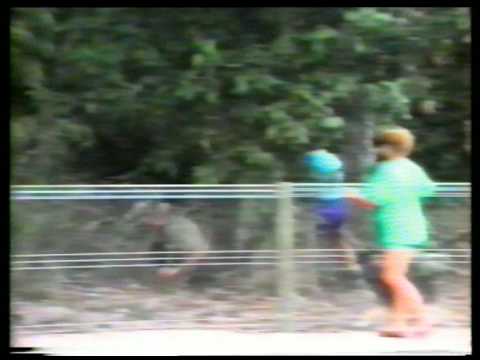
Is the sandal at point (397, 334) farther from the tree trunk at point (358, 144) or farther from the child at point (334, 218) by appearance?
the tree trunk at point (358, 144)

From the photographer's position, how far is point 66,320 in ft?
15.2

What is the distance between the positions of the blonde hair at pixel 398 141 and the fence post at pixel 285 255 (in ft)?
2.51

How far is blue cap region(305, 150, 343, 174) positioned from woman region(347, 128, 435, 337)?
43 cm

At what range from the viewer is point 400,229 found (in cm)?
458

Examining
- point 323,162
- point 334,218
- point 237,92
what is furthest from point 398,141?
point 237,92

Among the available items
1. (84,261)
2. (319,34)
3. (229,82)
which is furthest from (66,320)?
(319,34)

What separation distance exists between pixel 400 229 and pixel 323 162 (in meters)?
0.85

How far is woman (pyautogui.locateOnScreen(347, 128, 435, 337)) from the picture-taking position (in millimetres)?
4582

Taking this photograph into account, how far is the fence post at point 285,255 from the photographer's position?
4703mm

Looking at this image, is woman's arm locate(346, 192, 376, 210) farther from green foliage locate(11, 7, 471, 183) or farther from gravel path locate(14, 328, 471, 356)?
gravel path locate(14, 328, 471, 356)

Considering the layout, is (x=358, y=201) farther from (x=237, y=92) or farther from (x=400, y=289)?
(x=237, y=92)

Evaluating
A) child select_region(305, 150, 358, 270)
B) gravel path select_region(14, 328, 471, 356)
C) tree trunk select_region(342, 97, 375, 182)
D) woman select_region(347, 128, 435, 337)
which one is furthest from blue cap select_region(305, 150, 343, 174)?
gravel path select_region(14, 328, 471, 356)

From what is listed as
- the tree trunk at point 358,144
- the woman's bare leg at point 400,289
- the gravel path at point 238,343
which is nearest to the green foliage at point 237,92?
the tree trunk at point 358,144
